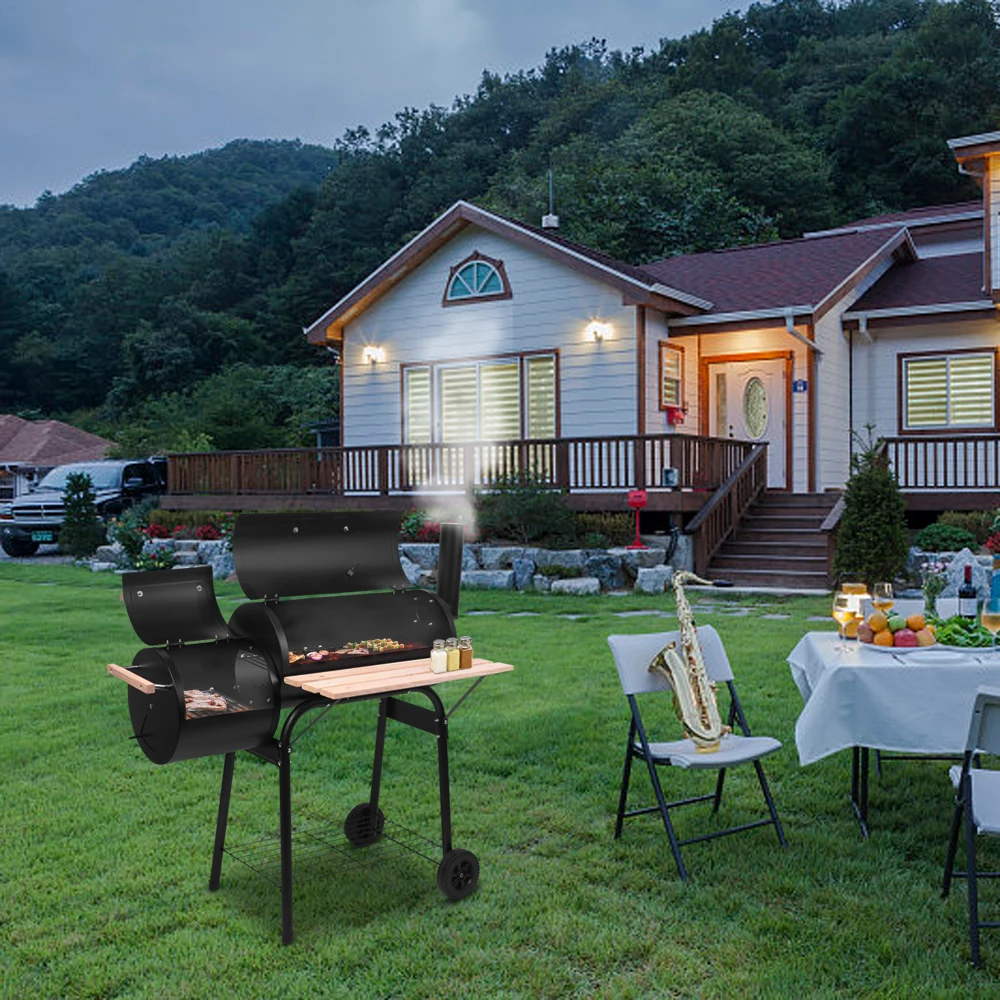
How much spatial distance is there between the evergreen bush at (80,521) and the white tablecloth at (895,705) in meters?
17.8

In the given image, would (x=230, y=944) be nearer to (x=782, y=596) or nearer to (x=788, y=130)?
(x=782, y=596)

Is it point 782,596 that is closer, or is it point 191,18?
point 782,596

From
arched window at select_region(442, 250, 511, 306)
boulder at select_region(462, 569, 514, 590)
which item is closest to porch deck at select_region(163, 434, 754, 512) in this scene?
boulder at select_region(462, 569, 514, 590)

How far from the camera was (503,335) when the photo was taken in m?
17.0

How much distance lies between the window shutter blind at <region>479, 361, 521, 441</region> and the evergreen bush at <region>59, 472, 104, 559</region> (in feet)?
26.1

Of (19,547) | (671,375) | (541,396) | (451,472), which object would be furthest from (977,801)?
(19,547)

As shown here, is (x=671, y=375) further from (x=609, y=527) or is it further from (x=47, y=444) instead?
(x=47, y=444)

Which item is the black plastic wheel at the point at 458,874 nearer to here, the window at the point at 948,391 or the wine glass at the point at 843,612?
the wine glass at the point at 843,612

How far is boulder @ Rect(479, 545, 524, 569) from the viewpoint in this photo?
14159 mm

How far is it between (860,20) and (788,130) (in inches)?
452

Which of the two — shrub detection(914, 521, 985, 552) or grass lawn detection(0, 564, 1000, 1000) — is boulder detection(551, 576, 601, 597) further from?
grass lawn detection(0, 564, 1000, 1000)

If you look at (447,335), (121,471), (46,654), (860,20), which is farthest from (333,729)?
(860,20)

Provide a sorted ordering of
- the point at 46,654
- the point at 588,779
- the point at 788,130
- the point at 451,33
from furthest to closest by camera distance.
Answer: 1. the point at 451,33
2. the point at 788,130
3. the point at 46,654
4. the point at 588,779

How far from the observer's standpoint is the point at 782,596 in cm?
1228
